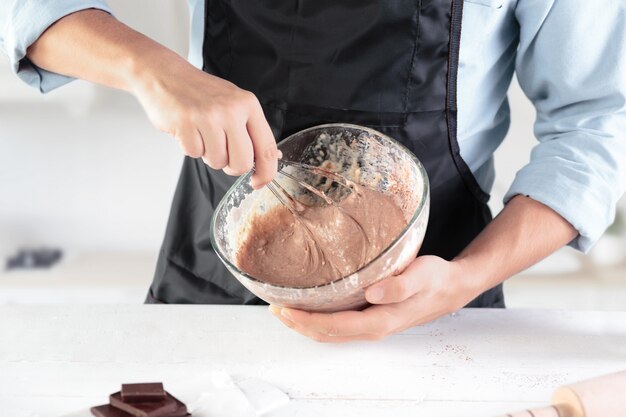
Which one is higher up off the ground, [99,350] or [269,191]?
[269,191]

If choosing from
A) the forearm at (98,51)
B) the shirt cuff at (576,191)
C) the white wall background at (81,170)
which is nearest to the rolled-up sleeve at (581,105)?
the shirt cuff at (576,191)

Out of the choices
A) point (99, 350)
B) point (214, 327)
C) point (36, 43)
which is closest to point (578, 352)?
point (214, 327)

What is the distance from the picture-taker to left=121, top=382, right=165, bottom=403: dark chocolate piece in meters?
0.71

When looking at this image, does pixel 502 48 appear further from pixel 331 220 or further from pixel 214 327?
pixel 214 327

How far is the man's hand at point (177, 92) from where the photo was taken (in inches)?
28.4

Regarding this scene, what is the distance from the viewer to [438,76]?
0.94 meters

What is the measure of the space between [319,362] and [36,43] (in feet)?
1.38

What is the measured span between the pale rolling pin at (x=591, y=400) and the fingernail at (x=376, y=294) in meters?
0.16

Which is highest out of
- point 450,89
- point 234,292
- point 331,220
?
point 450,89

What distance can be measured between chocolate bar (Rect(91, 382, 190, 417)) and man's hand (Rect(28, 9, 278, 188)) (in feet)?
0.64

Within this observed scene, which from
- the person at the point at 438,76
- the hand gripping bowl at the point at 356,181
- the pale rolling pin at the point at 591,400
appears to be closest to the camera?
the pale rolling pin at the point at 591,400

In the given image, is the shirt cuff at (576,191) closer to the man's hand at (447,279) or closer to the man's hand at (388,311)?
the man's hand at (447,279)

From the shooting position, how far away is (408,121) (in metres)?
0.95

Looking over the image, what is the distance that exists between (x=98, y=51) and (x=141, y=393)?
321mm
